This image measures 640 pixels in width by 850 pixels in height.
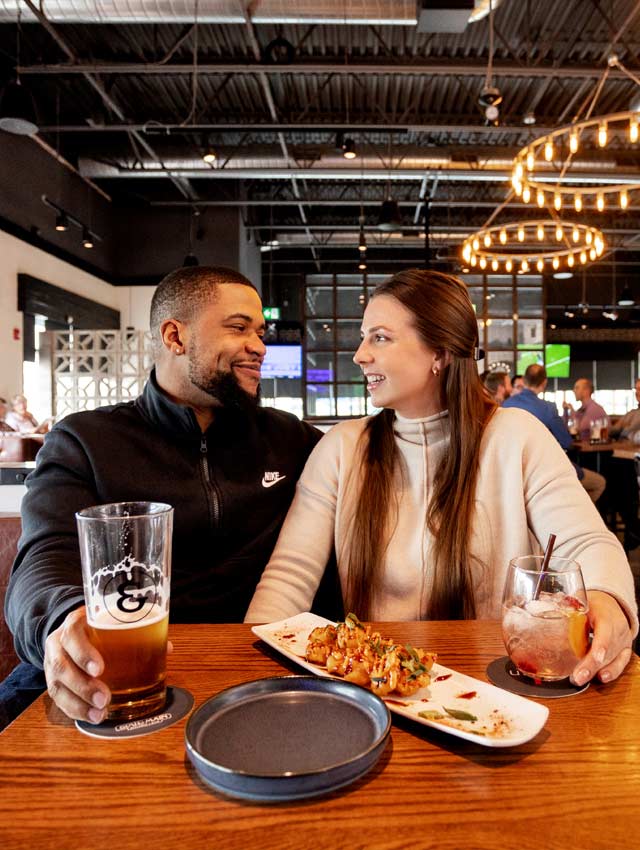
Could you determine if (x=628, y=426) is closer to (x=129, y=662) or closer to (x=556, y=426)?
(x=556, y=426)

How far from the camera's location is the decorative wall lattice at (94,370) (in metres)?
8.55

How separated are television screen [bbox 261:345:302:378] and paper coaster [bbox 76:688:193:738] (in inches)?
483

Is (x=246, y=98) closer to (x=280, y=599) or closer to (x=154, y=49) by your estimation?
(x=154, y=49)

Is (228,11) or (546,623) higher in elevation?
(228,11)

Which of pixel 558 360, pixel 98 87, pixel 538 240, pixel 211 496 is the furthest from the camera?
pixel 558 360

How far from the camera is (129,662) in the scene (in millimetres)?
812

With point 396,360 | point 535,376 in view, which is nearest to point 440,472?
point 396,360

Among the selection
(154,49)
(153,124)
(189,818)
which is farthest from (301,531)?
(153,124)

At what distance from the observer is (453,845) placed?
0.57 metres

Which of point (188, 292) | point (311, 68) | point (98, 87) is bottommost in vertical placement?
point (188, 292)

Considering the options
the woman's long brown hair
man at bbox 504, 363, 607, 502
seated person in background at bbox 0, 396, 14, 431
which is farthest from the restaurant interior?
seated person in background at bbox 0, 396, 14, 431

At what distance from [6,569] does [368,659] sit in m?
1.22

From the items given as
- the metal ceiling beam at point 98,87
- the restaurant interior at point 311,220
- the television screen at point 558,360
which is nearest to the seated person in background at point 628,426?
the restaurant interior at point 311,220

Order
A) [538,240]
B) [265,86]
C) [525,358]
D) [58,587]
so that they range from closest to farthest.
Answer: [58,587] < [265,86] < [538,240] < [525,358]
